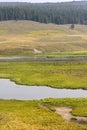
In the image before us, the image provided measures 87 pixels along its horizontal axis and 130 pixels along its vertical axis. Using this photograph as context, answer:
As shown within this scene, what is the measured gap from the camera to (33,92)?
55938mm

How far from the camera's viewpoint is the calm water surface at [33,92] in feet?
174

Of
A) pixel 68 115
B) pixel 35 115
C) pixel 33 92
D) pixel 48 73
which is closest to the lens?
pixel 35 115

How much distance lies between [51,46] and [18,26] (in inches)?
1877

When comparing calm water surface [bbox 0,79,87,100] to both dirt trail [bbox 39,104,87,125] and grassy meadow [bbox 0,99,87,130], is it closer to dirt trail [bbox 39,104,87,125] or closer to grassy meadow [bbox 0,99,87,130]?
grassy meadow [bbox 0,99,87,130]

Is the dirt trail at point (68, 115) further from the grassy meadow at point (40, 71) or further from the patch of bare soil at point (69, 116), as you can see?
the grassy meadow at point (40, 71)

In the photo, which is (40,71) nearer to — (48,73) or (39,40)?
(48,73)

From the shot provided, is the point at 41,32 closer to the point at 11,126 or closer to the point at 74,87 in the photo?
the point at 74,87

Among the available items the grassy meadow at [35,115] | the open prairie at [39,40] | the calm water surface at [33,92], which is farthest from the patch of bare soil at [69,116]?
the open prairie at [39,40]

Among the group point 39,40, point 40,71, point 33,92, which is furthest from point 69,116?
point 39,40

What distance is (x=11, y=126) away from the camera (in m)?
36.3

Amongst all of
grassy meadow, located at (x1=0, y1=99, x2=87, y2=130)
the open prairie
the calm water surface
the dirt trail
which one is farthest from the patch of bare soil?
the open prairie

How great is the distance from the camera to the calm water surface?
174 feet

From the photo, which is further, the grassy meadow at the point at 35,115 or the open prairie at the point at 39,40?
the open prairie at the point at 39,40

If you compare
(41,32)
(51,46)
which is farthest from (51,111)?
(41,32)
